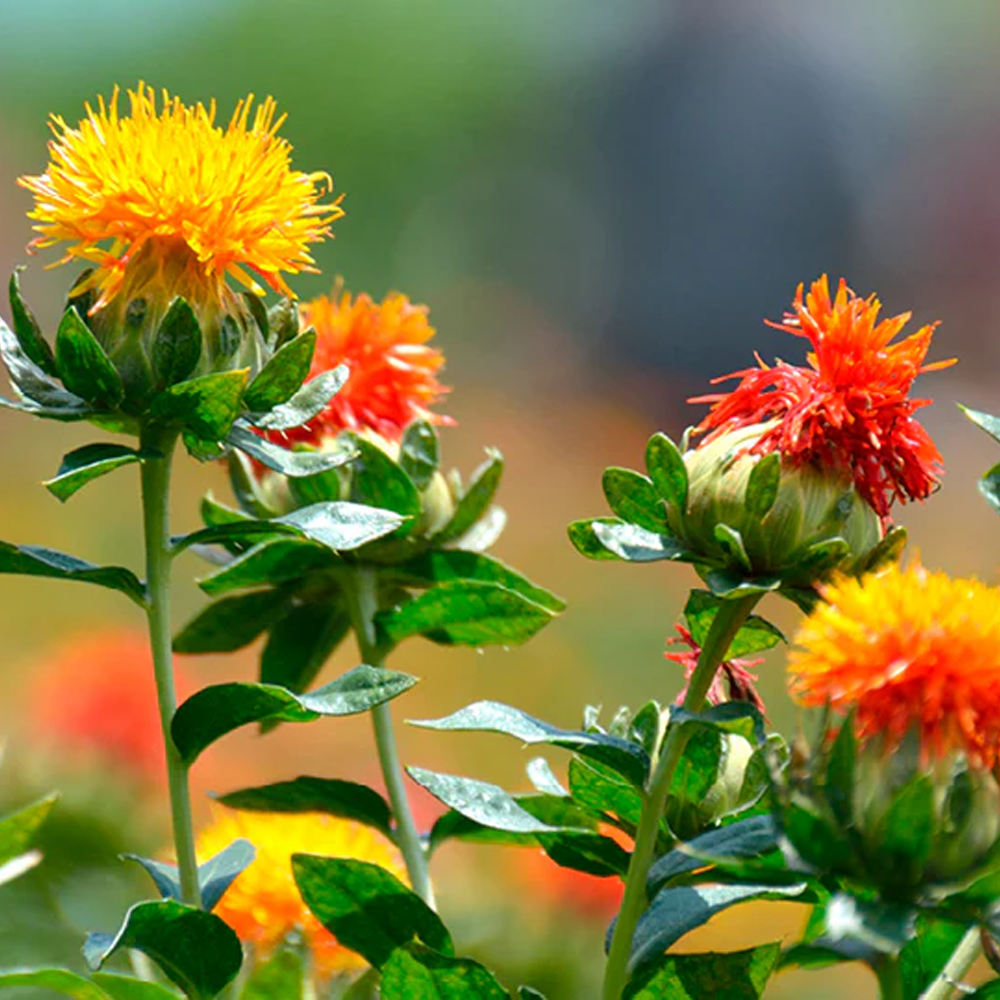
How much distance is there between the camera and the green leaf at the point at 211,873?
625 millimetres

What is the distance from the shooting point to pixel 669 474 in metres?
0.57

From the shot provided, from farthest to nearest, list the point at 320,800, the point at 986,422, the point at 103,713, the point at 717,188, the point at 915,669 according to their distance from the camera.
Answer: the point at 717,188
the point at 103,713
the point at 320,800
the point at 986,422
the point at 915,669

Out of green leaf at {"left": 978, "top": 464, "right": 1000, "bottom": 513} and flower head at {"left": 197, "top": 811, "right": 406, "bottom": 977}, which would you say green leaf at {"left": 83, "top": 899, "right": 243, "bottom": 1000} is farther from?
green leaf at {"left": 978, "top": 464, "right": 1000, "bottom": 513}

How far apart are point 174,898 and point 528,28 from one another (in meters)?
9.10

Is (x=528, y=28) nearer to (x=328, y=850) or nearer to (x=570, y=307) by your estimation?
(x=570, y=307)

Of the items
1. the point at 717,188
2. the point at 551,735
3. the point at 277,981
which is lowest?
the point at 277,981

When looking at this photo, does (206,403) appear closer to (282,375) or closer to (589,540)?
(282,375)

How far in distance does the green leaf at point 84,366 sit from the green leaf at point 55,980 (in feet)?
0.64

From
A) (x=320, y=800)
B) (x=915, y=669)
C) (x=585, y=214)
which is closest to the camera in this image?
(x=915, y=669)

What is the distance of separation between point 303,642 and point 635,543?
0.27 metres

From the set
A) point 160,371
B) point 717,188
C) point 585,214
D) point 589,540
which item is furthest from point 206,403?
point 585,214

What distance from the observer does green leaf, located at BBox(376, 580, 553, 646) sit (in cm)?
71

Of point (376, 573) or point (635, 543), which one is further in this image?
point (376, 573)

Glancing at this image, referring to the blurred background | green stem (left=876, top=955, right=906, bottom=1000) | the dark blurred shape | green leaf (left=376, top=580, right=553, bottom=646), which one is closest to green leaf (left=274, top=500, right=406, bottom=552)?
green leaf (left=376, top=580, right=553, bottom=646)
